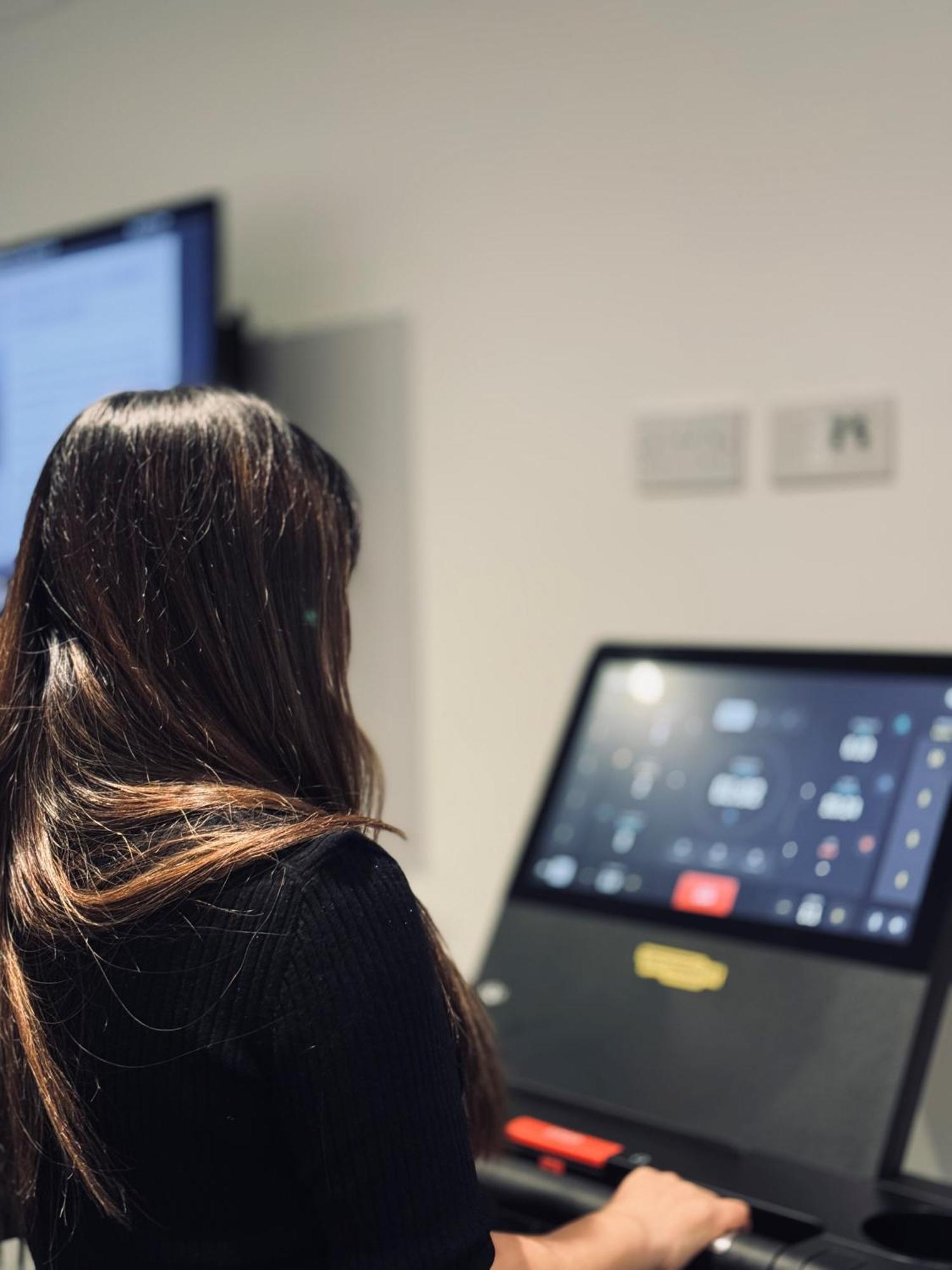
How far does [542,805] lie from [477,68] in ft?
3.68

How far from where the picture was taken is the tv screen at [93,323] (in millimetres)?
2195

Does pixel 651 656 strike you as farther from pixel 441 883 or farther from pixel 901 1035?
pixel 441 883

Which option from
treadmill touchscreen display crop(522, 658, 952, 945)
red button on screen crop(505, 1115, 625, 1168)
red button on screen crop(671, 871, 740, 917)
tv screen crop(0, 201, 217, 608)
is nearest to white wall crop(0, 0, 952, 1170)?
tv screen crop(0, 201, 217, 608)

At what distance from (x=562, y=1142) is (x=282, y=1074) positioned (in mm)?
439

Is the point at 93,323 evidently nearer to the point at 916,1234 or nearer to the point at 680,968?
the point at 680,968

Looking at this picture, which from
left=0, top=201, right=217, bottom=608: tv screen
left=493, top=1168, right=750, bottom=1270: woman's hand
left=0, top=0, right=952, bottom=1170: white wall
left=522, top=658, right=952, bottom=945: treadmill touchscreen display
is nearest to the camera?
left=493, top=1168, right=750, bottom=1270: woman's hand

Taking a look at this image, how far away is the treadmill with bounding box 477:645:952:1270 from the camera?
3.75 feet

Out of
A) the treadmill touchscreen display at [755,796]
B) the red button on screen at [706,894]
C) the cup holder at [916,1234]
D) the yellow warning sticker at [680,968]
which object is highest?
the treadmill touchscreen display at [755,796]

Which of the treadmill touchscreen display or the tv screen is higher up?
the tv screen

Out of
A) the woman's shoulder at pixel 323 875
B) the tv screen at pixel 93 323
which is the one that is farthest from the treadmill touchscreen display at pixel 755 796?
the tv screen at pixel 93 323

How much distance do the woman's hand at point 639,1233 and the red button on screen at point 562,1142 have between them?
2.5 inches

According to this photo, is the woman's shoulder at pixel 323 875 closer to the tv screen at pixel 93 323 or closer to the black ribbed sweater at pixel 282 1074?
the black ribbed sweater at pixel 282 1074

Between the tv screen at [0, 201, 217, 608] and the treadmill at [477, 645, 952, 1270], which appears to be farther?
the tv screen at [0, 201, 217, 608]

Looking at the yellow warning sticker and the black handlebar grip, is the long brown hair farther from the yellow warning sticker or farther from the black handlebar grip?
the yellow warning sticker
